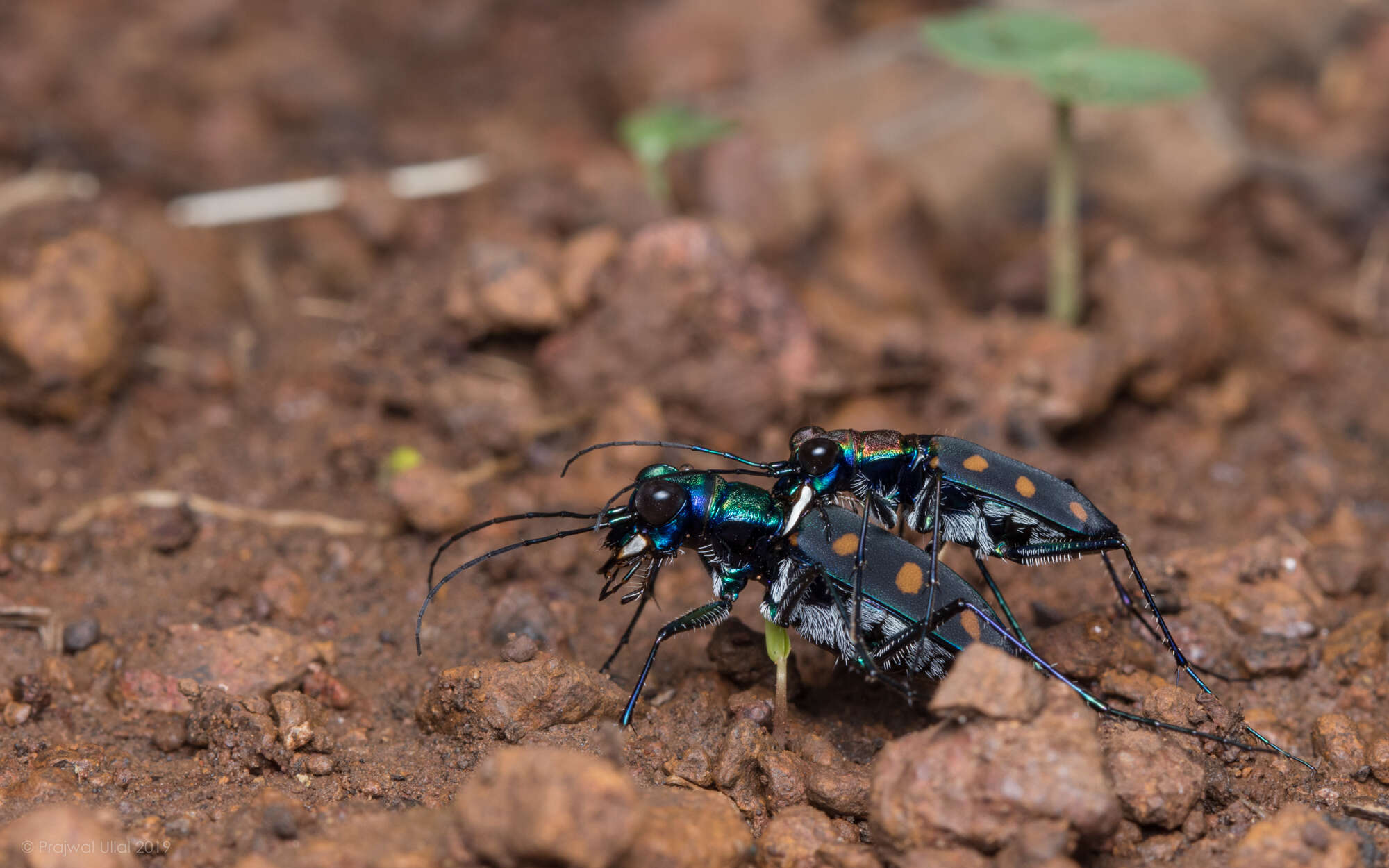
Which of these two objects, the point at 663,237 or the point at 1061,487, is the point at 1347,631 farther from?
the point at 663,237

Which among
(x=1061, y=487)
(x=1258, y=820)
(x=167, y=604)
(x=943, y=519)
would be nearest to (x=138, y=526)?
(x=167, y=604)

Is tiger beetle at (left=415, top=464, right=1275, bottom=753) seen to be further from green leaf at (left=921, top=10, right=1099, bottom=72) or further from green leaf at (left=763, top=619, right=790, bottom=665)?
green leaf at (left=921, top=10, right=1099, bottom=72)

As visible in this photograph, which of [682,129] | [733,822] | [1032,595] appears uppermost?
[682,129]

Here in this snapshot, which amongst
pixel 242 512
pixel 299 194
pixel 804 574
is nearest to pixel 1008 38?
pixel 804 574

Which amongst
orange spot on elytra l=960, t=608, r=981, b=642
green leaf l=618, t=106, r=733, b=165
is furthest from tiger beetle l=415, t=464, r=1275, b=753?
green leaf l=618, t=106, r=733, b=165

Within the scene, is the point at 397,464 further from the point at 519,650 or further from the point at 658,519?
the point at 658,519

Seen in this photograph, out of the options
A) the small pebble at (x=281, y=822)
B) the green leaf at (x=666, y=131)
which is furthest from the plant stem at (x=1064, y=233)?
the small pebble at (x=281, y=822)
